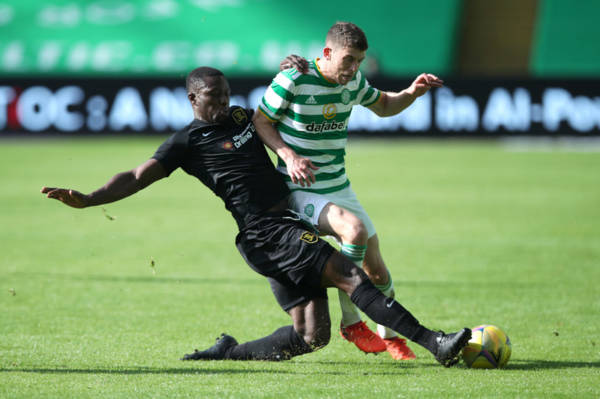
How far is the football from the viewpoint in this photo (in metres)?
5.09

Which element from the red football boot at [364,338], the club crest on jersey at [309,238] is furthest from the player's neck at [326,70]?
the red football boot at [364,338]

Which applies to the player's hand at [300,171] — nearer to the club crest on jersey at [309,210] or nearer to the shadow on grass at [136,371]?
the club crest on jersey at [309,210]

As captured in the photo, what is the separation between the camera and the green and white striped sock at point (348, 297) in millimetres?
5082

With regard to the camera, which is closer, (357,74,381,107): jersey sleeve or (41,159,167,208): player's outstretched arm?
(41,159,167,208): player's outstretched arm

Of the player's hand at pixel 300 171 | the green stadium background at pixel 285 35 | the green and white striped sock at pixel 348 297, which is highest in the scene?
the player's hand at pixel 300 171

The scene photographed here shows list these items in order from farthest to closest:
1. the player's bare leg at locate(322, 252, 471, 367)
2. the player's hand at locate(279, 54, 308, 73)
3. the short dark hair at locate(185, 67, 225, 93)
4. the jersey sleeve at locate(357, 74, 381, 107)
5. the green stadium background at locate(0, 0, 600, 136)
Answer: the green stadium background at locate(0, 0, 600, 136), the jersey sleeve at locate(357, 74, 381, 107), the player's hand at locate(279, 54, 308, 73), the short dark hair at locate(185, 67, 225, 93), the player's bare leg at locate(322, 252, 471, 367)

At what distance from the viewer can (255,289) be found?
7965 mm

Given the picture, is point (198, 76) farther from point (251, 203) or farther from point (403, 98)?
point (403, 98)

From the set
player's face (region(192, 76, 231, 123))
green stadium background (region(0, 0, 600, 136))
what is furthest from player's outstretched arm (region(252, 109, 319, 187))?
green stadium background (region(0, 0, 600, 136))

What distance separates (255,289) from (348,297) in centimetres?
272

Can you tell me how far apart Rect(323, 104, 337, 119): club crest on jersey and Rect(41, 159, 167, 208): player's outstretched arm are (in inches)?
42.1

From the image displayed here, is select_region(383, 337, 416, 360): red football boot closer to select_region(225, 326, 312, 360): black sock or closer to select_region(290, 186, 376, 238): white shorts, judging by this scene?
select_region(225, 326, 312, 360): black sock

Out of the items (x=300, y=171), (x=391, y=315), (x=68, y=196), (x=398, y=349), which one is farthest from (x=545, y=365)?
(x=68, y=196)

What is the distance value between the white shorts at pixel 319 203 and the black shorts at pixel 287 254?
7 cm
